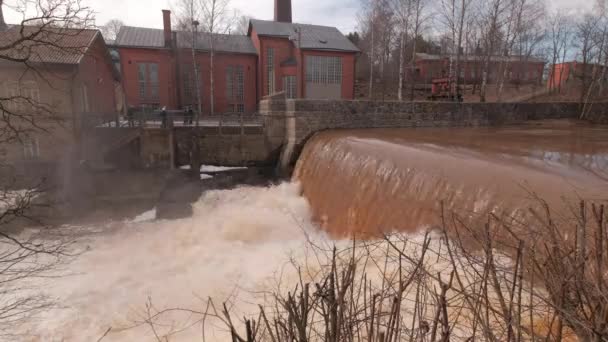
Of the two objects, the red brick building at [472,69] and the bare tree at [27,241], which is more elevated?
the red brick building at [472,69]

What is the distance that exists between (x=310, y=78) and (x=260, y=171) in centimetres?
1647

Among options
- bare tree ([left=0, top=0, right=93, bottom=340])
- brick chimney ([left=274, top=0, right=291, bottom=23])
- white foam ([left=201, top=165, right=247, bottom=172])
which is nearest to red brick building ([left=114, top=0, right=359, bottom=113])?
brick chimney ([left=274, top=0, right=291, bottom=23])

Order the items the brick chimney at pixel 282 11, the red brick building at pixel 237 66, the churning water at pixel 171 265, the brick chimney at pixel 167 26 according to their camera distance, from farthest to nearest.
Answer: the brick chimney at pixel 282 11 → the brick chimney at pixel 167 26 → the red brick building at pixel 237 66 → the churning water at pixel 171 265

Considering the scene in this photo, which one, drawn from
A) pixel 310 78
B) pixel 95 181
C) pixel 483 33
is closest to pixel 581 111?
pixel 483 33

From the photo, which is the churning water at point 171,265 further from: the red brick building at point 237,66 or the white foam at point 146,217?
the red brick building at point 237,66

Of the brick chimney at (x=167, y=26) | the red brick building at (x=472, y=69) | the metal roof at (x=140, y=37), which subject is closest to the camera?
the metal roof at (x=140, y=37)

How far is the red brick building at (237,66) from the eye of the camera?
28734mm

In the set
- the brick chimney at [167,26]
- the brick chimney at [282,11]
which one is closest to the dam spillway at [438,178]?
the brick chimney at [167,26]

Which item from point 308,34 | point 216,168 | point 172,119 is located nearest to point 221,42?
point 308,34

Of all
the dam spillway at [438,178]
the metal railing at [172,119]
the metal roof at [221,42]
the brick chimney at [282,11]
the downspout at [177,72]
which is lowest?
the dam spillway at [438,178]

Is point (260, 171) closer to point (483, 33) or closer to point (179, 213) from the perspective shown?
point (179, 213)

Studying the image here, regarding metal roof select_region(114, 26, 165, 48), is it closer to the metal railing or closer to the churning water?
the metal railing

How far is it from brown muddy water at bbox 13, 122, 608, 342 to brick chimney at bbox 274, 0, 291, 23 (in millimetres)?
27393

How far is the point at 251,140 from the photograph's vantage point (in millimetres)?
16109
